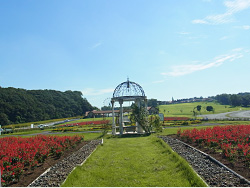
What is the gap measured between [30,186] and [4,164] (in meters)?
2.63

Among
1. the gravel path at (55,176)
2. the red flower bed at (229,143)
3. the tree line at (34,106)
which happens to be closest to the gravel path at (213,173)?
the red flower bed at (229,143)

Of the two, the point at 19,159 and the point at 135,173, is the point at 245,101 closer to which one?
the point at 135,173

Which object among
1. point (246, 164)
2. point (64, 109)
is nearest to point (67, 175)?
point (246, 164)

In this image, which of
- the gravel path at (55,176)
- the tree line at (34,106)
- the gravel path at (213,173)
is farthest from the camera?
the tree line at (34,106)

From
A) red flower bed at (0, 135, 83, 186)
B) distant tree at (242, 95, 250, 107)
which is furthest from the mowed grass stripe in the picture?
distant tree at (242, 95, 250, 107)

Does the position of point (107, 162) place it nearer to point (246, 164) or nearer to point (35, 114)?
point (246, 164)

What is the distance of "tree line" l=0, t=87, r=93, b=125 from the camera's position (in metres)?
71.6

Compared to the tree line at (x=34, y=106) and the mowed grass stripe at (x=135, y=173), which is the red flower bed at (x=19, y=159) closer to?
the mowed grass stripe at (x=135, y=173)

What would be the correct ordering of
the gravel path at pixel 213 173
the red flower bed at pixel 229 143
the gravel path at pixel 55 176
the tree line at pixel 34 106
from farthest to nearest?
the tree line at pixel 34 106 < the red flower bed at pixel 229 143 < the gravel path at pixel 55 176 < the gravel path at pixel 213 173

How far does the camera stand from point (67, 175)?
8766mm

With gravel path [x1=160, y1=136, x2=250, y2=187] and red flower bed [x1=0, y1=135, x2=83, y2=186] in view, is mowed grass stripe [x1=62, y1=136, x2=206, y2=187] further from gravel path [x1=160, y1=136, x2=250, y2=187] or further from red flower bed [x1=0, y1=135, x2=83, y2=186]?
red flower bed [x1=0, y1=135, x2=83, y2=186]

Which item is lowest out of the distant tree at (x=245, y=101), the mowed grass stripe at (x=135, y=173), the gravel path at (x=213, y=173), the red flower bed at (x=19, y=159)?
the mowed grass stripe at (x=135, y=173)

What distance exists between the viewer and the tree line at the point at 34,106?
235ft

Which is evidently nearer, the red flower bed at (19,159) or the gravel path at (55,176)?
the gravel path at (55,176)
